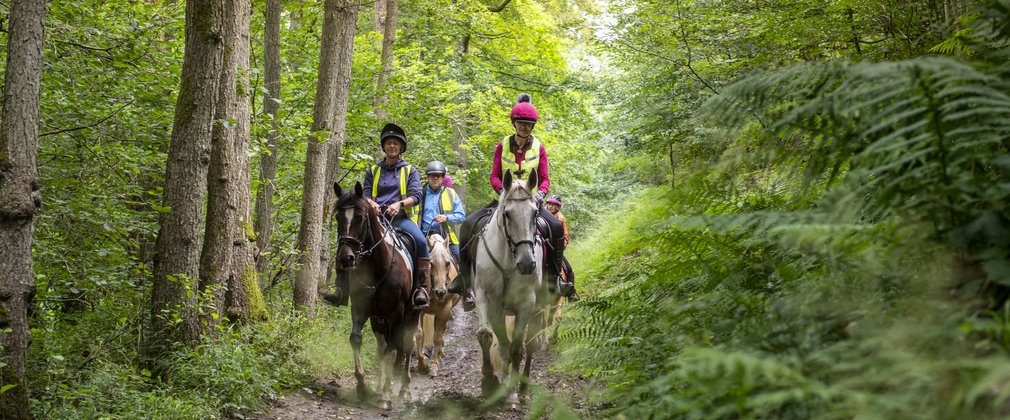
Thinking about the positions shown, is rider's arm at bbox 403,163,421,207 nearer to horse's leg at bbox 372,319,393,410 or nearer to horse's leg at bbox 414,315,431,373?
horse's leg at bbox 372,319,393,410

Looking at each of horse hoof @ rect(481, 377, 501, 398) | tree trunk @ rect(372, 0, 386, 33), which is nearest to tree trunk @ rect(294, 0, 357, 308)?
horse hoof @ rect(481, 377, 501, 398)

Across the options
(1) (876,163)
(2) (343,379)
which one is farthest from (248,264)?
(1) (876,163)

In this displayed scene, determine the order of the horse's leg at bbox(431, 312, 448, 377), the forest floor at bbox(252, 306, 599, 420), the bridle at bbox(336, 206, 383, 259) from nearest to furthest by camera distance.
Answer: the forest floor at bbox(252, 306, 599, 420)
the bridle at bbox(336, 206, 383, 259)
the horse's leg at bbox(431, 312, 448, 377)

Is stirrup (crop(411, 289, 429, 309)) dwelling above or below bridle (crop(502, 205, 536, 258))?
below

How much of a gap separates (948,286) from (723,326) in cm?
108

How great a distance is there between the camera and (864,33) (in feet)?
28.3

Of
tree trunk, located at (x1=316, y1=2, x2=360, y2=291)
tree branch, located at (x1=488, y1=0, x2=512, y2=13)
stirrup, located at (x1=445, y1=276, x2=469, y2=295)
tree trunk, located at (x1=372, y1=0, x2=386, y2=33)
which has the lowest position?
stirrup, located at (x1=445, y1=276, x2=469, y2=295)

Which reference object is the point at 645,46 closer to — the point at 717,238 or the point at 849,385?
the point at 717,238

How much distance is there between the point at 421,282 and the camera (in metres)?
10.5

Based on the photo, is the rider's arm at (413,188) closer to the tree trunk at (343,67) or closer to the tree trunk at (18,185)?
the tree trunk at (343,67)

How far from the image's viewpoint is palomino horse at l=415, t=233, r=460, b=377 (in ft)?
38.0

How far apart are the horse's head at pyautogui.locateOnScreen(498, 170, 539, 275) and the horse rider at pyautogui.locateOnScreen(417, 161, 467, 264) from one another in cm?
382

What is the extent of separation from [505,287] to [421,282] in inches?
69.1

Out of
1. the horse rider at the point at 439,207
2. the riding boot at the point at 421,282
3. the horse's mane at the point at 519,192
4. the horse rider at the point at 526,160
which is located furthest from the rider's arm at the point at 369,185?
the horse's mane at the point at 519,192
